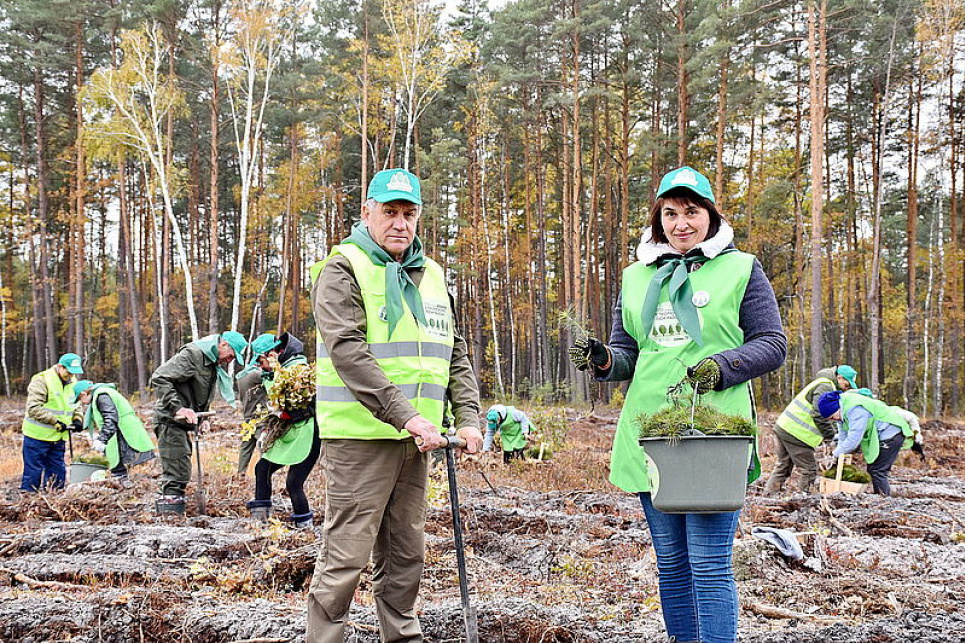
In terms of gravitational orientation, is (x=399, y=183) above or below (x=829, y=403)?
above

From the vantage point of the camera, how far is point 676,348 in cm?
302

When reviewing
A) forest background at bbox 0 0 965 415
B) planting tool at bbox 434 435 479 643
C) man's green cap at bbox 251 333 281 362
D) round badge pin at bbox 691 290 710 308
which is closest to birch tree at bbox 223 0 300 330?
forest background at bbox 0 0 965 415

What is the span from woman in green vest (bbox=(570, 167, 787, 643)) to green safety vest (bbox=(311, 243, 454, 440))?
0.71m

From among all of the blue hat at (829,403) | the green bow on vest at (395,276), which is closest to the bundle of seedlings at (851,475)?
Answer: the blue hat at (829,403)

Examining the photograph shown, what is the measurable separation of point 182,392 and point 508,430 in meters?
5.98

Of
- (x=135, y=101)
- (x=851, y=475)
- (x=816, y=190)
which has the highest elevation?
(x=135, y=101)

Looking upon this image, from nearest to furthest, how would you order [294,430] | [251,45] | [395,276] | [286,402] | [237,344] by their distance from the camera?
[395,276]
[286,402]
[294,430]
[237,344]
[251,45]

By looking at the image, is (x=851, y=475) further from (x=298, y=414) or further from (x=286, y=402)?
(x=286, y=402)

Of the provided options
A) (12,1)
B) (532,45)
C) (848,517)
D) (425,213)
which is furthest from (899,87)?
(12,1)

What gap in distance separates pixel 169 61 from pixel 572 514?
2384cm

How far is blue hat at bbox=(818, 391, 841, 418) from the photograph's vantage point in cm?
923

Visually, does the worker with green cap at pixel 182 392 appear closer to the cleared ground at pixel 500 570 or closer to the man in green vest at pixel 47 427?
the cleared ground at pixel 500 570

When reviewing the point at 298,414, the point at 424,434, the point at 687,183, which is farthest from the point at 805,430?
the point at 424,434

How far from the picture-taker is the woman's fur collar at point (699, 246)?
3.02 meters
